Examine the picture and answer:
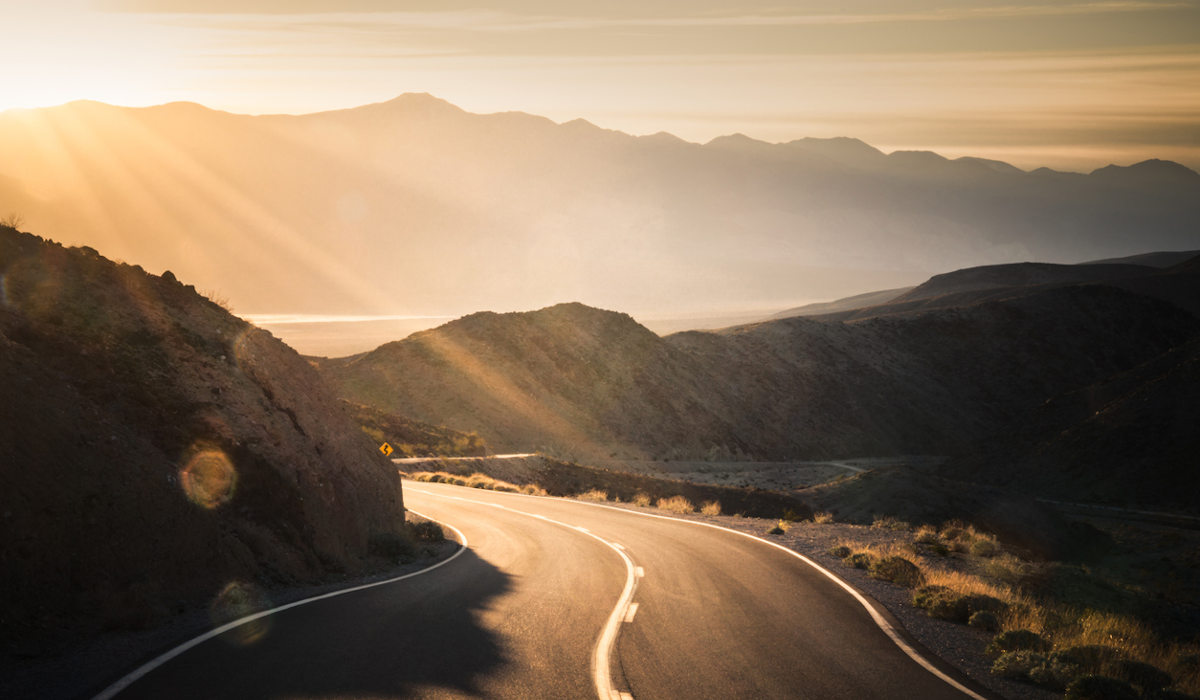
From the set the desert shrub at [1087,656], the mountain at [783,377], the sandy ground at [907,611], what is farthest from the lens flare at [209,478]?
the mountain at [783,377]

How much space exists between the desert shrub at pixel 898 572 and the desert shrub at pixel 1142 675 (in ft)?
17.8

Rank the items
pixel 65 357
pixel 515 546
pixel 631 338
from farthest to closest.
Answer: pixel 631 338 < pixel 515 546 < pixel 65 357

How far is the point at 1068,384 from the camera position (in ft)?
320

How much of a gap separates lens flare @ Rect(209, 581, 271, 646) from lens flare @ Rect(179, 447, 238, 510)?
1.35m

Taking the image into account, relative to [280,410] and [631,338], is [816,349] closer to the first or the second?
[631,338]

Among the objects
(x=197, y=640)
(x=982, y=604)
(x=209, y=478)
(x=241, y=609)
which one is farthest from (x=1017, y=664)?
(x=209, y=478)

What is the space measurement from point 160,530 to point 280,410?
16.0 feet

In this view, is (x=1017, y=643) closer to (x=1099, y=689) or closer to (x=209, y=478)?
(x=1099, y=689)

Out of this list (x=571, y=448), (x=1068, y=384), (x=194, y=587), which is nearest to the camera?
(x=194, y=587)

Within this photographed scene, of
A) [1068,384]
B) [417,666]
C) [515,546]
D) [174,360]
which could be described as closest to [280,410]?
[174,360]

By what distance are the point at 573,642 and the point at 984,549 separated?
1539cm

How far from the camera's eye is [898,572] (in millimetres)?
15211

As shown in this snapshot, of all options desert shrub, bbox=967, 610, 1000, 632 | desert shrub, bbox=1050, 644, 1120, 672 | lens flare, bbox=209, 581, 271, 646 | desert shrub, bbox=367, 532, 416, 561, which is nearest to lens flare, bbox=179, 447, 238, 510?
lens flare, bbox=209, 581, 271, 646

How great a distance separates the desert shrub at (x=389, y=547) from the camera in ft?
53.7
